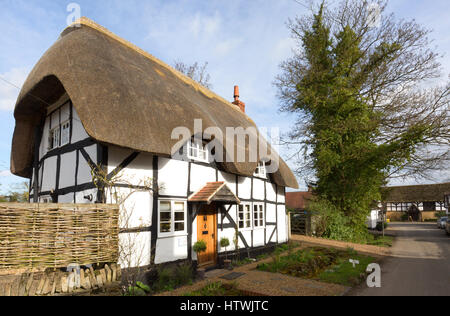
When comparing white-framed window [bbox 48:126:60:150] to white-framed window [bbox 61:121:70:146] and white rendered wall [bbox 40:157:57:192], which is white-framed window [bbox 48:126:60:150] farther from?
white rendered wall [bbox 40:157:57:192]

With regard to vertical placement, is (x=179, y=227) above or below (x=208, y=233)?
above

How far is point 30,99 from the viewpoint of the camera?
8414 mm

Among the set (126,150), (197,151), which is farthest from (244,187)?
(126,150)

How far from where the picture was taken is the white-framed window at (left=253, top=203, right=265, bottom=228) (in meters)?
11.5

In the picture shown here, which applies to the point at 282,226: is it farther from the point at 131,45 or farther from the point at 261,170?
the point at 131,45

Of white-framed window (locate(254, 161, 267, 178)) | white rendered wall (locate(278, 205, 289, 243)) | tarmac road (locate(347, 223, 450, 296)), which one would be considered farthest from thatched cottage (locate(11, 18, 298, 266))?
tarmac road (locate(347, 223, 450, 296))

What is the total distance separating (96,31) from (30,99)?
9.38ft

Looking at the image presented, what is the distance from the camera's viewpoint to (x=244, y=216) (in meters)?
10.7

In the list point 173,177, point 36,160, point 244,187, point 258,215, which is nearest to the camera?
point 173,177

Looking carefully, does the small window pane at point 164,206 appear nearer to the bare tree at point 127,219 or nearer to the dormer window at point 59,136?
the bare tree at point 127,219

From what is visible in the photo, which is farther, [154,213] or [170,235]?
[170,235]

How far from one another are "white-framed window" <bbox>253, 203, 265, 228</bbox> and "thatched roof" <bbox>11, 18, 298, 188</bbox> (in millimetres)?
2405

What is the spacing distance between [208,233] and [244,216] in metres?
2.11
